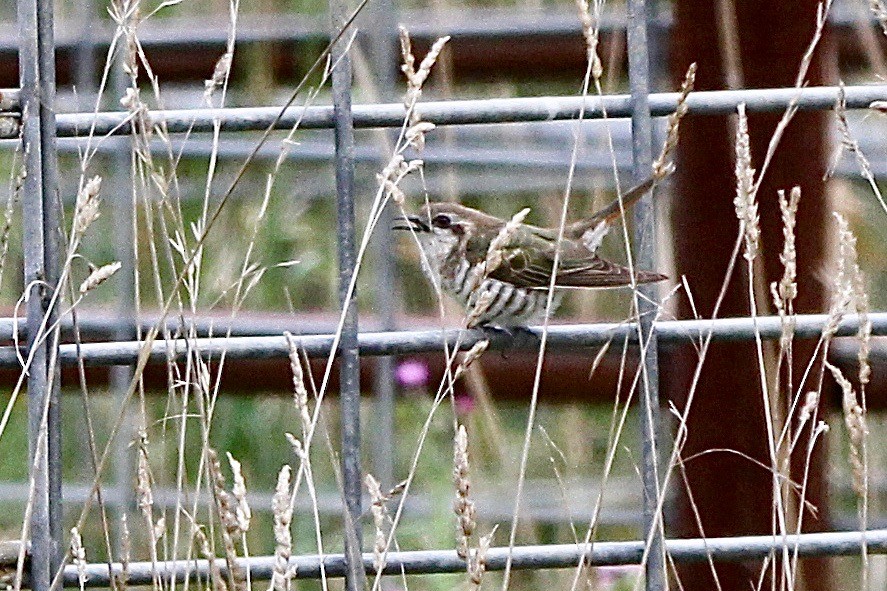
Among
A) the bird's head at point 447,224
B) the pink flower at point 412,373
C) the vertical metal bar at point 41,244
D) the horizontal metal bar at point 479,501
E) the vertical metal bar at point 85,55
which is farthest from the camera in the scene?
the horizontal metal bar at point 479,501

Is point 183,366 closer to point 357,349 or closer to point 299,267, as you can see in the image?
point 357,349

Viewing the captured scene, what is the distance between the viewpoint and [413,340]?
2.32 m

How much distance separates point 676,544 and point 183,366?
1025 mm

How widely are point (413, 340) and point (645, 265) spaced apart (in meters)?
0.38

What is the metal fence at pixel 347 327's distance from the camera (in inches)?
88.8

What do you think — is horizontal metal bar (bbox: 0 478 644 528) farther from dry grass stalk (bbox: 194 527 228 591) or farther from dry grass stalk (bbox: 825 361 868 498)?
dry grass stalk (bbox: 825 361 868 498)

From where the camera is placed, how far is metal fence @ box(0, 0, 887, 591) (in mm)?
2256

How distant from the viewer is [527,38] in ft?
12.6

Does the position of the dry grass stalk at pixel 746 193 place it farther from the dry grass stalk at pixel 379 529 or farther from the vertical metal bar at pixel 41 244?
the vertical metal bar at pixel 41 244

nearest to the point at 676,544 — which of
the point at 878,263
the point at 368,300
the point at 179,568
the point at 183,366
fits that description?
the point at 179,568

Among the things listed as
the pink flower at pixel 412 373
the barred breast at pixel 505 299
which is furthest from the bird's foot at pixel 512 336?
the pink flower at pixel 412 373

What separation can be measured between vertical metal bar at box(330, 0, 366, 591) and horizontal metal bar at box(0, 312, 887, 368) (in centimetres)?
6

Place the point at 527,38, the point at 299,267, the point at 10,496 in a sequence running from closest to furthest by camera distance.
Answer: the point at 527,38 → the point at 10,496 → the point at 299,267

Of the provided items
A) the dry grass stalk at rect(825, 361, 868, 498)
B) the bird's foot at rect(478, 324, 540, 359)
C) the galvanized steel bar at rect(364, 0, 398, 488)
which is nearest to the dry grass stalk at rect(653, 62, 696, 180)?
the dry grass stalk at rect(825, 361, 868, 498)
